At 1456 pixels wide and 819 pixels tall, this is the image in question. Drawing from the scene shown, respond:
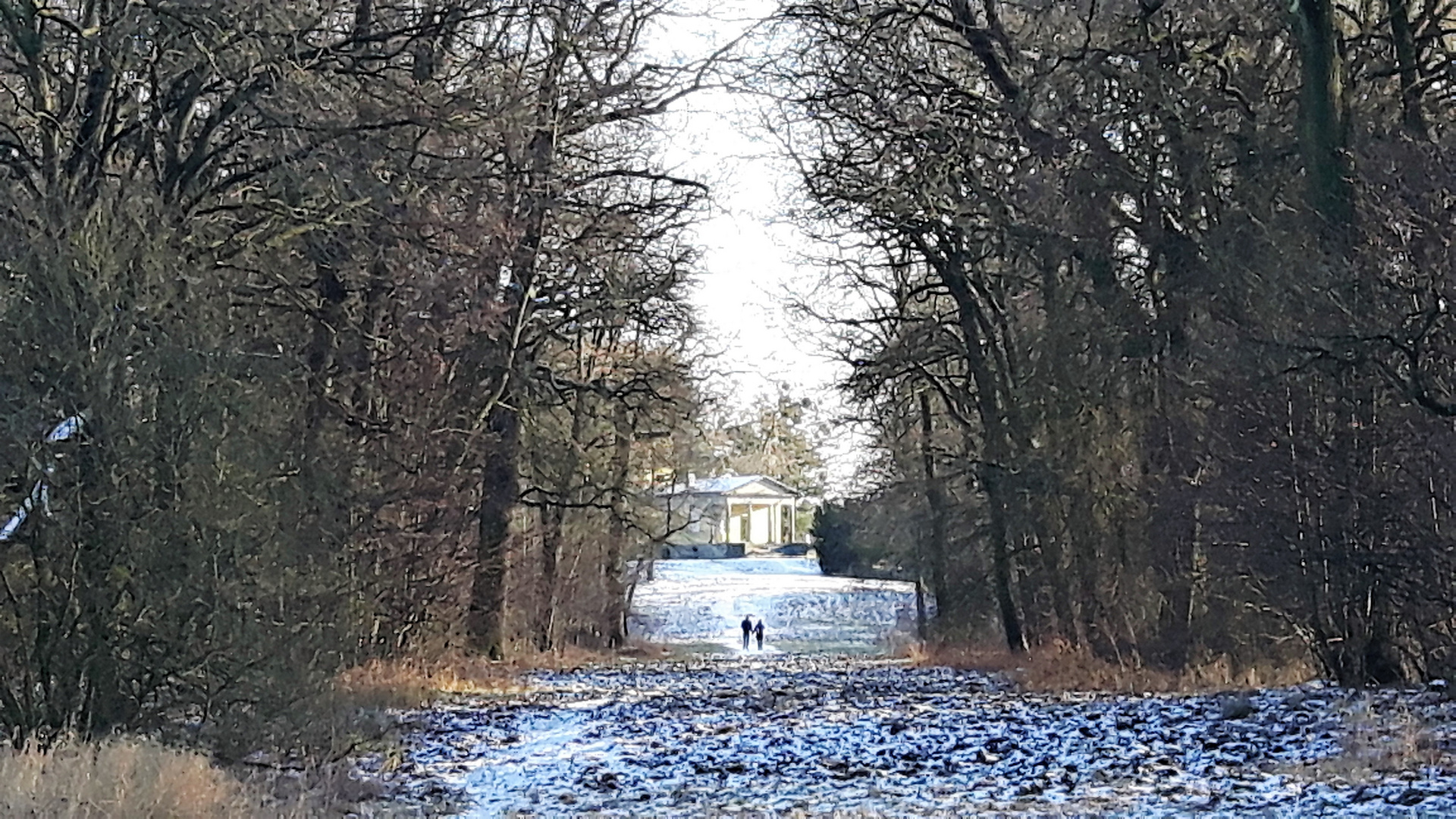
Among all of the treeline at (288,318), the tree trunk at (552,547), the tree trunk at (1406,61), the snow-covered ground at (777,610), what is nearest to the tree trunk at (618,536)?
the tree trunk at (552,547)

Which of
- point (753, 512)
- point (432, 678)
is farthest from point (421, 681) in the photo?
point (753, 512)

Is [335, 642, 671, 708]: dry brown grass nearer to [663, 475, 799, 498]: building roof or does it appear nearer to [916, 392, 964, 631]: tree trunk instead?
[916, 392, 964, 631]: tree trunk

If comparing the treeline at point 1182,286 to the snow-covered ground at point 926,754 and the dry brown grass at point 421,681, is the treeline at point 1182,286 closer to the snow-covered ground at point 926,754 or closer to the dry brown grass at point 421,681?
the snow-covered ground at point 926,754

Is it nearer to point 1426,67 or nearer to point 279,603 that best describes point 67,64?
point 279,603

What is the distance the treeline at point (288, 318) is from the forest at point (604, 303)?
5 cm

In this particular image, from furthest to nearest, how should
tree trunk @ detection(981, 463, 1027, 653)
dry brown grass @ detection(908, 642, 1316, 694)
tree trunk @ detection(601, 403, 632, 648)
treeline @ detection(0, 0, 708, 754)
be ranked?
→ tree trunk @ detection(601, 403, 632, 648)
tree trunk @ detection(981, 463, 1027, 653)
dry brown grass @ detection(908, 642, 1316, 694)
treeline @ detection(0, 0, 708, 754)

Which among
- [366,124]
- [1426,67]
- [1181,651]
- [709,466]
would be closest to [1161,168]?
[1426,67]

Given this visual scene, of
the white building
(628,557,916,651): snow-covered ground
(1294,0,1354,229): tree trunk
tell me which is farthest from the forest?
the white building

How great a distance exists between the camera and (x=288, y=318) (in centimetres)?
1848

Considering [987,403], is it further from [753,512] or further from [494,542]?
[753,512]

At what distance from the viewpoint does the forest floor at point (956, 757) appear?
32.2 ft

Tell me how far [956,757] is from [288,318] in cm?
1027

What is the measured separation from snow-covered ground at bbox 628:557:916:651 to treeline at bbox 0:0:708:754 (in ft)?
67.6

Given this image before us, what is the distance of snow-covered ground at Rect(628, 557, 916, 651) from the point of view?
48.3 metres
